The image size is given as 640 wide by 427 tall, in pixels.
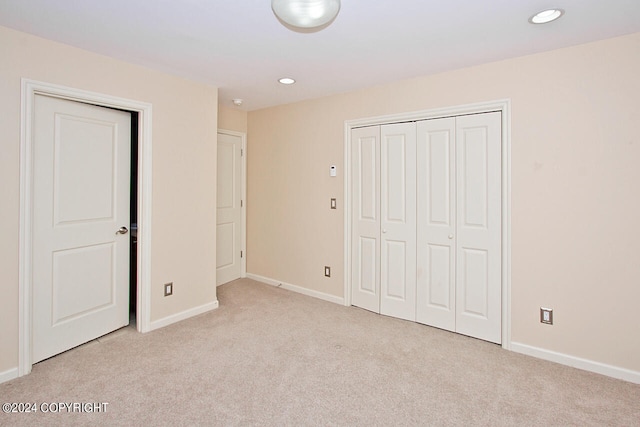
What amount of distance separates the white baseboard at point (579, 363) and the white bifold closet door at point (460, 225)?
0.71ft

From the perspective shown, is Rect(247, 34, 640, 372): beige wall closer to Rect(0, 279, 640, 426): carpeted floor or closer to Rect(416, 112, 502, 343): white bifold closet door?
Rect(416, 112, 502, 343): white bifold closet door

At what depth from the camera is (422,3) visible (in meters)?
1.88

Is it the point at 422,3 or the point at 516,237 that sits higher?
the point at 422,3

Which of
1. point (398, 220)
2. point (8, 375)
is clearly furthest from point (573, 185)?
point (8, 375)

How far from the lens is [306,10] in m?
1.72

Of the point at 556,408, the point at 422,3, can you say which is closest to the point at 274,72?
the point at 422,3

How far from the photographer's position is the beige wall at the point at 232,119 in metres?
4.34

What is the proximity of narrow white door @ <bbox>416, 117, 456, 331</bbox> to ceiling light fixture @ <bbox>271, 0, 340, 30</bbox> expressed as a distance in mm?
1666

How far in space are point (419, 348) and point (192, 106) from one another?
3.04m

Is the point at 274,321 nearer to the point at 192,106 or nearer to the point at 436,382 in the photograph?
the point at 436,382

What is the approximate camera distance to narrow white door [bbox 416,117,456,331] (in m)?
3.02

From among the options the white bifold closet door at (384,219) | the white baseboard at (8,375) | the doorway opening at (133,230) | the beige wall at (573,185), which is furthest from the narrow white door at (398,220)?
the white baseboard at (8,375)

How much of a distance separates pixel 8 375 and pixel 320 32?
308 centimetres

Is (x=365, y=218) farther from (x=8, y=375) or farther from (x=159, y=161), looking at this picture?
(x=8, y=375)
